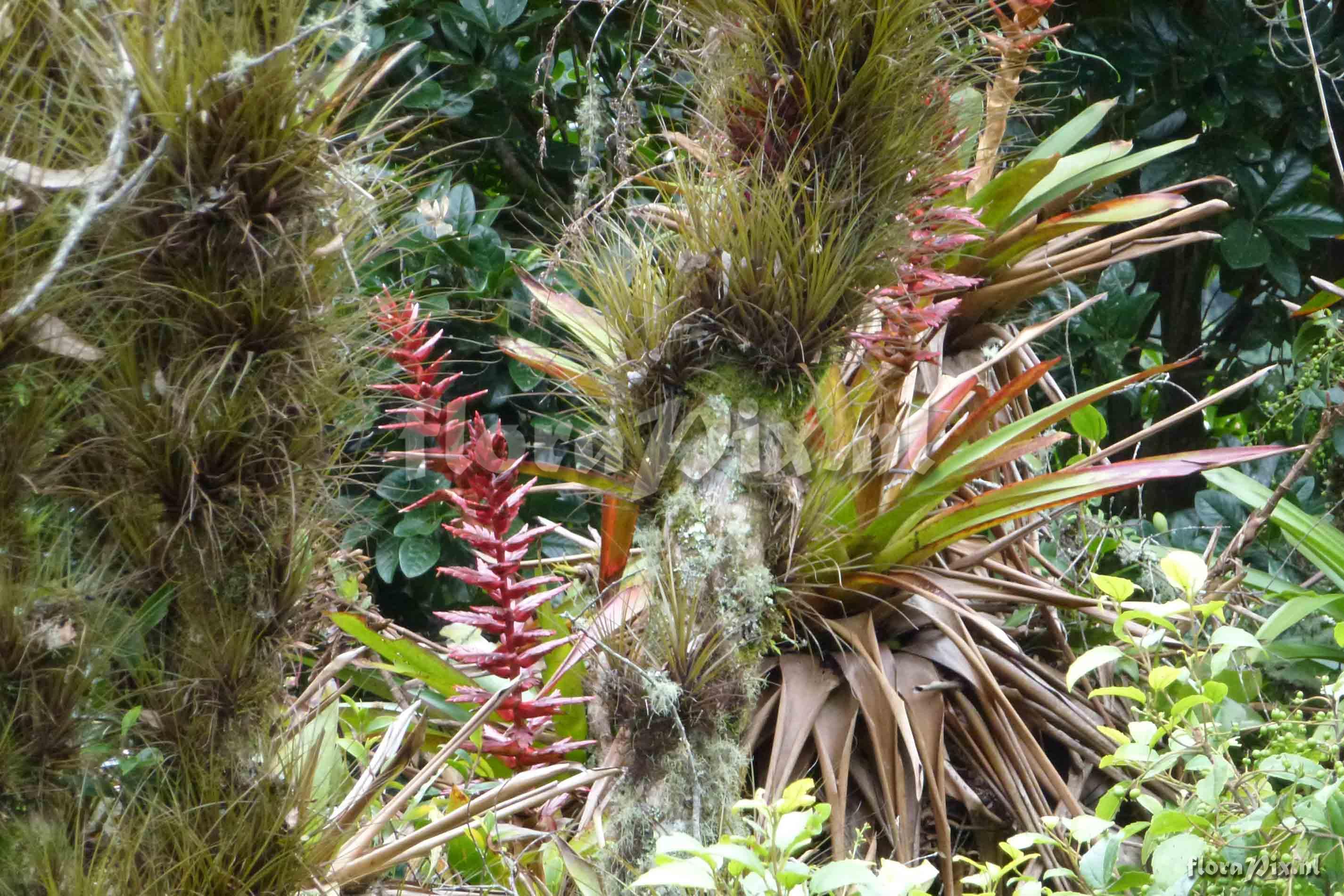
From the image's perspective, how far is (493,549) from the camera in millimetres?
1039

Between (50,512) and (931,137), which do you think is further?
(931,137)

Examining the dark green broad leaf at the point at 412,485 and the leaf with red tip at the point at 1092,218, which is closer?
the leaf with red tip at the point at 1092,218

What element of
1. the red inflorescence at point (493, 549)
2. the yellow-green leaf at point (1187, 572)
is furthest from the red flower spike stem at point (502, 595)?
the yellow-green leaf at point (1187, 572)

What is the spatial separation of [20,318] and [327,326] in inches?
7.2

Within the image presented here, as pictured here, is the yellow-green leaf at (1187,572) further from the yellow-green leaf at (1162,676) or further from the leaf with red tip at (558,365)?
the leaf with red tip at (558,365)

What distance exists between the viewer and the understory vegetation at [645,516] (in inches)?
26.8

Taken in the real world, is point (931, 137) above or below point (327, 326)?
above

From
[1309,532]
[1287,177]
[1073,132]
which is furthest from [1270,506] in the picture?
[1287,177]

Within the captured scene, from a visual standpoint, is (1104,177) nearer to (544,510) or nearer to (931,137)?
(931,137)

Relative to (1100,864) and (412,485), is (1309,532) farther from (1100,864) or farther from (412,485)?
(412,485)

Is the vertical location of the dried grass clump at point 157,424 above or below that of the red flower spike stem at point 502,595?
above

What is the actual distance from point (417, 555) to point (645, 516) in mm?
907

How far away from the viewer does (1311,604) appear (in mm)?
1264

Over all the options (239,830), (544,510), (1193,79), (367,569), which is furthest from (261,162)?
(1193,79)
